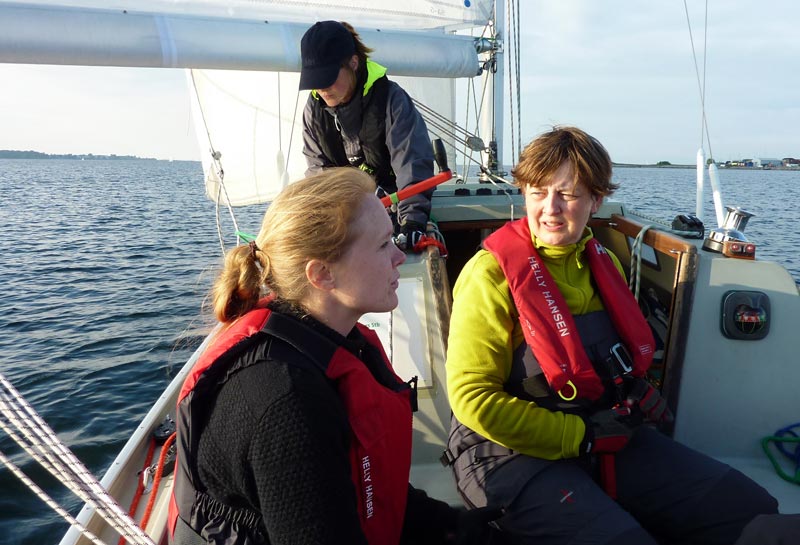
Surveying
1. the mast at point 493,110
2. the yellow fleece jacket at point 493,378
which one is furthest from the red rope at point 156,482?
the mast at point 493,110

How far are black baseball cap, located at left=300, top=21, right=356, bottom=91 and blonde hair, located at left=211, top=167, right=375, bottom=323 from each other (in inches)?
57.5

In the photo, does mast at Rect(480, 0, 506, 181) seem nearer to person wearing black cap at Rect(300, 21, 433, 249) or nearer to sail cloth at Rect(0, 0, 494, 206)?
sail cloth at Rect(0, 0, 494, 206)

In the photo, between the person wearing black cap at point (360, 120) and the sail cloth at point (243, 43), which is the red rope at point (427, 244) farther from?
the sail cloth at point (243, 43)

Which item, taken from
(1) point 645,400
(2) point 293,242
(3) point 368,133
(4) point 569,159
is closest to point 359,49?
(3) point 368,133

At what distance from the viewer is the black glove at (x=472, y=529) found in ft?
4.59

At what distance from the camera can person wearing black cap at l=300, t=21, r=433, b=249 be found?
259 centimetres

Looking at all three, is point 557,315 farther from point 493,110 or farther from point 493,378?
point 493,110

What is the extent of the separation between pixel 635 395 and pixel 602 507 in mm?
382

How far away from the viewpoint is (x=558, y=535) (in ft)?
5.04

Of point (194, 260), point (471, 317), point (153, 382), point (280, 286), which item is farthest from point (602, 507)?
point (194, 260)

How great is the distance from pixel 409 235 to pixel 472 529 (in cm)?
137

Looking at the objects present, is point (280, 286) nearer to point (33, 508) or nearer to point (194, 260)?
point (33, 508)

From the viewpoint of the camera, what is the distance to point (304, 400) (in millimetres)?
989

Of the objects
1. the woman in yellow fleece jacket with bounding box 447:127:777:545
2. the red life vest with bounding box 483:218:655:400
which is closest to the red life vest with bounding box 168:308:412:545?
the woman in yellow fleece jacket with bounding box 447:127:777:545
